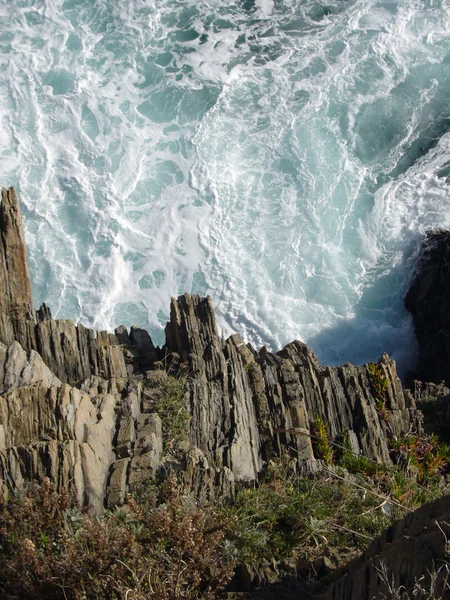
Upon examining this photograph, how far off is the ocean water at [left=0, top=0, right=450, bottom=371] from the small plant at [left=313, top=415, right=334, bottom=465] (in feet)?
28.4

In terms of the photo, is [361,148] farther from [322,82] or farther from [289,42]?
[289,42]

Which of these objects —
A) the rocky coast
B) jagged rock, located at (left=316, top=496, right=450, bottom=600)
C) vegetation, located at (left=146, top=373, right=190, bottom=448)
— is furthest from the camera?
vegetation, located at (left=146, top=373, right=190, bottom=448)

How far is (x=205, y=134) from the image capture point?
1009 inches

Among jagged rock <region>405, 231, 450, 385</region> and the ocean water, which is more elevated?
the ocean water

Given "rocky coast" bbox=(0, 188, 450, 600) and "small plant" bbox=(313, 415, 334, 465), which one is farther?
"small plant" bbox=(313, 415, 334, 465)

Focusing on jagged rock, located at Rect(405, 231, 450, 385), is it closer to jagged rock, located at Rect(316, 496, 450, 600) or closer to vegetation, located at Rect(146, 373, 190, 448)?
vegetation, located at Rect(146, 373, 190, 448)

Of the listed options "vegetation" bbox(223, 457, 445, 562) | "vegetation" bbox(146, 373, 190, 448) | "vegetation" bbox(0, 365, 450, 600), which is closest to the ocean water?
"vegetation" bbox(146, 373, 190, 448)

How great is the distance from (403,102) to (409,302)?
28.0 ft

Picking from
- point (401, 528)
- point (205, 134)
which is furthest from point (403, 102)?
point (401, 528)

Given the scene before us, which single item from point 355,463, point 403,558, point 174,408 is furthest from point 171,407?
point 403,558

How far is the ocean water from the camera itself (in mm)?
22078

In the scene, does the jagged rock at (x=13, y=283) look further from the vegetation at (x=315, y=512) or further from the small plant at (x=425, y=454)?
the small plant at (x=425, y=454)

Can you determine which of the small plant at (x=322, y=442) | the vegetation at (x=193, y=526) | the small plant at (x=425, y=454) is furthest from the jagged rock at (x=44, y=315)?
the small plant at (x=425, y=454)

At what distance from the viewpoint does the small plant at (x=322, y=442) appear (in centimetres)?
1126
